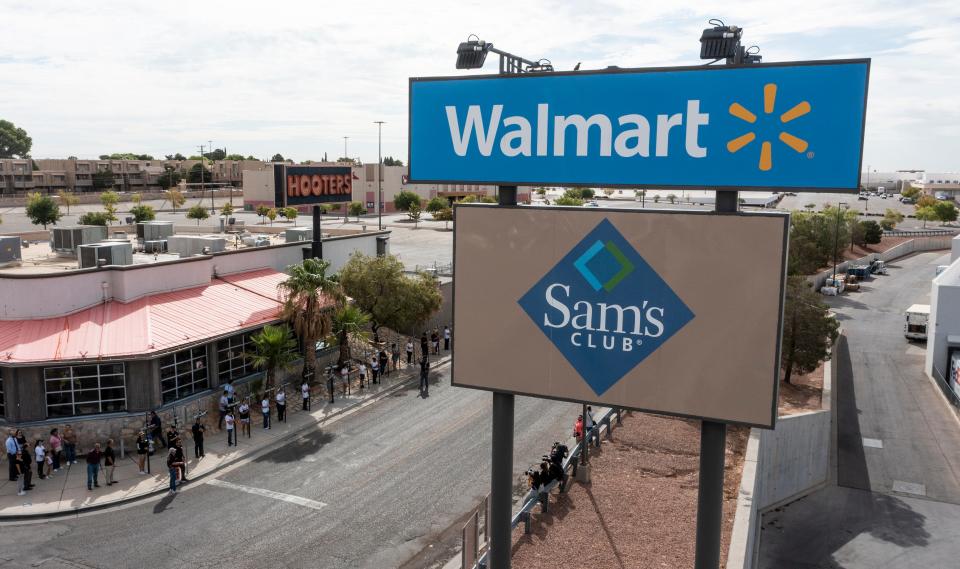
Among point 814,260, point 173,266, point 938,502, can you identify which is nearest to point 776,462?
point 938,502

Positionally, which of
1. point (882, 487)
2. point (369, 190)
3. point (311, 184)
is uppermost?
point (311, 184)

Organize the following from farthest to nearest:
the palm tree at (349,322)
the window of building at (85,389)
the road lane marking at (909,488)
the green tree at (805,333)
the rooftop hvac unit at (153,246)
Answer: the rooftop hvac unit at (153,246) < the green tree at (805,333) < the palm tree at (349,322) < the road lane marking at (909,488) < the window of building at (85,389)

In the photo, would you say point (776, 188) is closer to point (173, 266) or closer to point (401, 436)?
point (401, 436)

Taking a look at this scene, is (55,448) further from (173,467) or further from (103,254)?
(103,254)

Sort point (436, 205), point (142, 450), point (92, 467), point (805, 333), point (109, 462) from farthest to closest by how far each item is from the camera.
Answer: point (436, 205), point (805, 333), point (142, 450), point (109, 462), point (92, 467)

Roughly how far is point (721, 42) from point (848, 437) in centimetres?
2886

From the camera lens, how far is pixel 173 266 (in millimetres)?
28609

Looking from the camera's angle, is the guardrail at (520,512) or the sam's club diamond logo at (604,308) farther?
the guardrail at (520,512)

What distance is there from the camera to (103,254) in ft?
88.3

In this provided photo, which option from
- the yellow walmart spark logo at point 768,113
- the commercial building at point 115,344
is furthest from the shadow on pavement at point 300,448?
the yellow walmart spark logo at point 768,113

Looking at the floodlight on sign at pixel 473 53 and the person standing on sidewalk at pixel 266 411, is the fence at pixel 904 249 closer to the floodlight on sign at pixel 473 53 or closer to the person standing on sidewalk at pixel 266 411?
the person standing on sidewalk at pixel 266 411

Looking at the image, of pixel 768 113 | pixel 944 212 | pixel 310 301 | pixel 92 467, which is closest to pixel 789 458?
pixel 310 301

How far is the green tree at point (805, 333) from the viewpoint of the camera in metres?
34.0

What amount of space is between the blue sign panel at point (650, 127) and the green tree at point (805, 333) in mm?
26695
